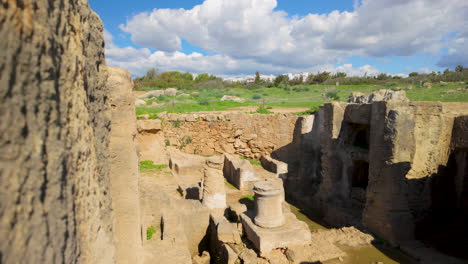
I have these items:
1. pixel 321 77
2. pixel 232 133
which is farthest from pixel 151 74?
pixel 232 133

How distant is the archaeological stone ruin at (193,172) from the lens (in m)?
1.05

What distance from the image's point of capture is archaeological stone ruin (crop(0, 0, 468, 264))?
41.2 inches

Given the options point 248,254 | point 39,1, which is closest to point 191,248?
point 248,254

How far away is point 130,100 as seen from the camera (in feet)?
9.73

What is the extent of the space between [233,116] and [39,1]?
513 inches

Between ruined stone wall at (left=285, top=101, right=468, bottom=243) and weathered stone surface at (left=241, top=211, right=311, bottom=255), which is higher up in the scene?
ruined stone wall at (left=285, top=101, right=468, bottom=243)

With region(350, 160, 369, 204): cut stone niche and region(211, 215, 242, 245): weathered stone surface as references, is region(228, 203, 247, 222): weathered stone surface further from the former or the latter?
region(350, 160, 369, 204): cut stone niche

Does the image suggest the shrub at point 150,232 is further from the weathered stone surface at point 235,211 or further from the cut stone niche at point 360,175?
the cut stone niche at point 360,175

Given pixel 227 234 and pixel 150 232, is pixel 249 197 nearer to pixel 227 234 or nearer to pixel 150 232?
pixel 227 234

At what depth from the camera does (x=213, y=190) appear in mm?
8047

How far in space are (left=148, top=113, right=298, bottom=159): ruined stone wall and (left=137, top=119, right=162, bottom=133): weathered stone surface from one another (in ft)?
5.85

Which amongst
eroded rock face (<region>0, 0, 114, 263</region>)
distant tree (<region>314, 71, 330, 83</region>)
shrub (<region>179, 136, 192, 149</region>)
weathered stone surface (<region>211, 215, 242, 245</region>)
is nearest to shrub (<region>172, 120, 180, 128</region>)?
shrub (<region>179, 136, 192, 149</region>)

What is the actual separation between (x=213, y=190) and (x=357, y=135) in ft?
17.4

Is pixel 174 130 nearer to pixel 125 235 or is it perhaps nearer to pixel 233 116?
pixel 233 116
